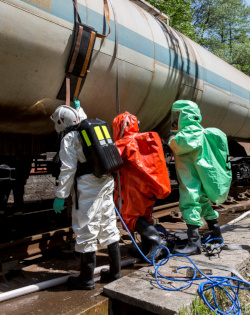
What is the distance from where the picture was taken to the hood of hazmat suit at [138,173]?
317cm

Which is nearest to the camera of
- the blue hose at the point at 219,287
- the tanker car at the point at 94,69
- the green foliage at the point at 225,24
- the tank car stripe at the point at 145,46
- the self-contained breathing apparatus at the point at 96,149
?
the blue hose at the point at 219,287

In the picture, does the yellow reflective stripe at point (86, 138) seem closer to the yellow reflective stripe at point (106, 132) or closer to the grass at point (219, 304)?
the yellow reflective stripe at point (106, 132)

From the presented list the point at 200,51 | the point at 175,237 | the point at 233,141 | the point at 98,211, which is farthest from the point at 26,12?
the point at 233,141

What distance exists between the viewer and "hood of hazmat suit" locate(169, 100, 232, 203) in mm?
→ 3455

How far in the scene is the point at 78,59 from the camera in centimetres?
319

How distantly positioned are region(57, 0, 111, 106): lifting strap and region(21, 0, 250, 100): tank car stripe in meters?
0.12

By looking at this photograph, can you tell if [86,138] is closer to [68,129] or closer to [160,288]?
[68,129]

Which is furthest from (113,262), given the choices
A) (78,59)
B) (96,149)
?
(78,59)

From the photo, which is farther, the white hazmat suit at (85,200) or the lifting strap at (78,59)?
the lifting strap at (78,59)

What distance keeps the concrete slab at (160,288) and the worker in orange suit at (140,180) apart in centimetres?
39

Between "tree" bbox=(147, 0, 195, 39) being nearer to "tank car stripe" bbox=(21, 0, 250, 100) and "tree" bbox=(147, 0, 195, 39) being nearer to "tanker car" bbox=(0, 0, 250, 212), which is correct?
"tank car stripe" bbox=(21, 0, 250, 100)

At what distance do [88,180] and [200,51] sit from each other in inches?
157

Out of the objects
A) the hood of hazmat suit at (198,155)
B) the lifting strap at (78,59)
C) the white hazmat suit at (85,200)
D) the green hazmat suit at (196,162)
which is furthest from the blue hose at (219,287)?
the lifting strap at (78,59)

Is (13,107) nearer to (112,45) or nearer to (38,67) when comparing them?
(38,67)
